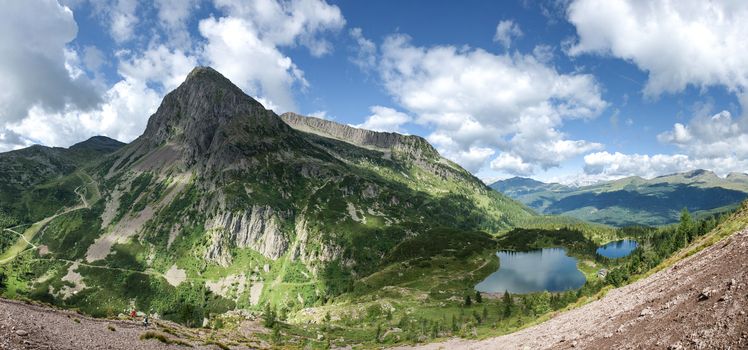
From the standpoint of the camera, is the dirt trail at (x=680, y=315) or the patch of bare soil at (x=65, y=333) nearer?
the dirt trail at (x=680, y=315)

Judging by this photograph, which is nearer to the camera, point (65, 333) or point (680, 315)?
point (680, 315)

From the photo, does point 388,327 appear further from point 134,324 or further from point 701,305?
point 701,305

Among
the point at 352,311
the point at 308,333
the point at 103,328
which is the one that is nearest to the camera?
the point at 103,328

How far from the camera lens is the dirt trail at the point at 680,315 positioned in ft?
72.2

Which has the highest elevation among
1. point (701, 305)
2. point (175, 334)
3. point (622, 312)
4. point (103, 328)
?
point (701, 305)

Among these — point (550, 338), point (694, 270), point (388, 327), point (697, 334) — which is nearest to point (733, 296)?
point (697, 334)

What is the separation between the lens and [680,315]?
2617 cm

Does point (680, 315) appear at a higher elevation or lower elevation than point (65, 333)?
higher

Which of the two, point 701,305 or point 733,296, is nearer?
point 733,296

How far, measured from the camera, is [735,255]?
31.6m

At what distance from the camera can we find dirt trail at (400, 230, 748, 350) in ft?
72.2

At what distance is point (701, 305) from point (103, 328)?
2155 inches

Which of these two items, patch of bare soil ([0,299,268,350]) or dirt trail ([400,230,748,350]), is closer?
dirt trail ([400,230,748,350])

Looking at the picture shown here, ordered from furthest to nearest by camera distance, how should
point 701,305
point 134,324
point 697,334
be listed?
point 134,324 < point 701,305 < point 697,334
